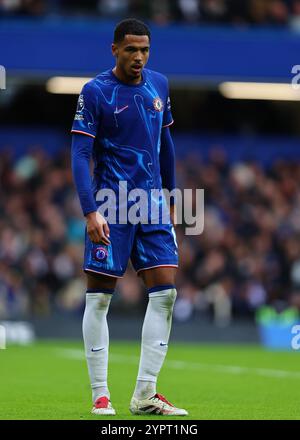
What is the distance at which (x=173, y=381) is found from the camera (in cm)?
1115

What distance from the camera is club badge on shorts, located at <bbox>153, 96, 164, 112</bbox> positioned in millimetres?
7566

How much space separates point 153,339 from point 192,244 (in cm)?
1339

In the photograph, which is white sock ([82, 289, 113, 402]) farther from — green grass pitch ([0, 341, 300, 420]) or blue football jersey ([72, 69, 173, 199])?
blue football jersey ([72, 69, 173, 199])

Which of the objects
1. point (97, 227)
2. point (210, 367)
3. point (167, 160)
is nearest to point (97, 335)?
point (97, 227)

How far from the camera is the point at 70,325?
60.5ft

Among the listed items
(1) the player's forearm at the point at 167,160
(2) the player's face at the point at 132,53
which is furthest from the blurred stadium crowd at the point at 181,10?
(2) the player's face at the point at 132,53

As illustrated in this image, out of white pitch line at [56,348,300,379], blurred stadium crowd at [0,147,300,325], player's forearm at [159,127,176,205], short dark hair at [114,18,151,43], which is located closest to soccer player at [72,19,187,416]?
short dark hair at [114,18,151,43]

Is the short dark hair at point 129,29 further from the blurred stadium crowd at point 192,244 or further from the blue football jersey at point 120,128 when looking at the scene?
the blurred stadium crowd at point 192,244

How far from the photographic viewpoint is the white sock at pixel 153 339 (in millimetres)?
7414

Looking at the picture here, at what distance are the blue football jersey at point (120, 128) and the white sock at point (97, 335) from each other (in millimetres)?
706

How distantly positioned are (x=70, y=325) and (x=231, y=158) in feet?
24.3

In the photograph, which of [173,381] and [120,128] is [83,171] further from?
[173,381]

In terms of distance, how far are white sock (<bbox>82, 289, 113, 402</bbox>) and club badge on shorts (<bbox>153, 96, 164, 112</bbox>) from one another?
1216 mm

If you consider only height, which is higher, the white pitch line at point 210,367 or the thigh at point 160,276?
the thigh at point 160,276
